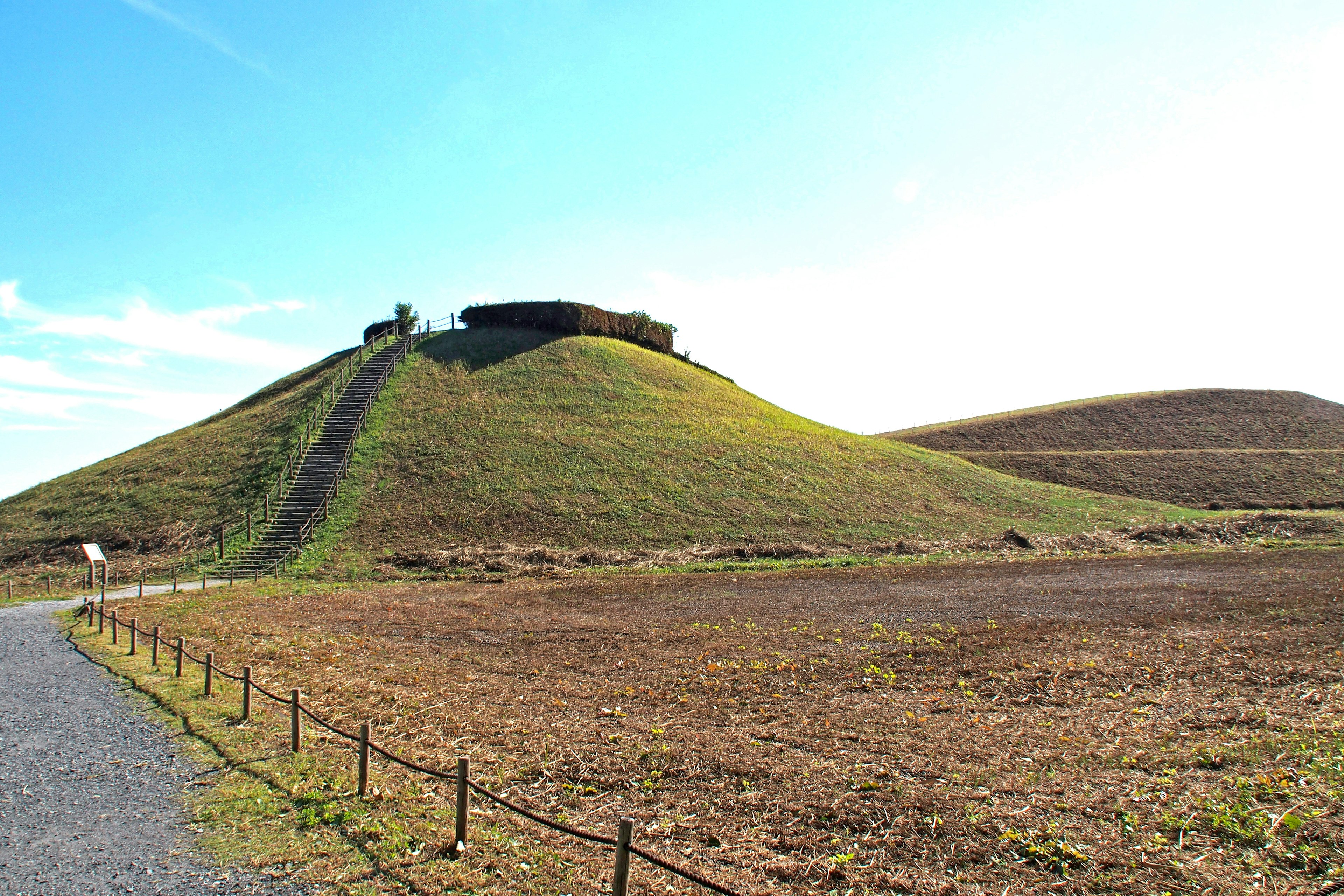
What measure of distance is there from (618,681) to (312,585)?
1735cm

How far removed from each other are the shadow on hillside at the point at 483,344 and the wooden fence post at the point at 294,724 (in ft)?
136

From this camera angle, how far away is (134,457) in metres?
41.8

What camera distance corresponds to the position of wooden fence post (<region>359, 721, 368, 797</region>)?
7.74m

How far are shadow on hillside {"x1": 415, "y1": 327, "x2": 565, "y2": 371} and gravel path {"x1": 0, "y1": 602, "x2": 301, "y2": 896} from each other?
3939cm

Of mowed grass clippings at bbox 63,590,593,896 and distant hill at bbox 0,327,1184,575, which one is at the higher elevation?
distant hill at bbox 0,327,1184,575

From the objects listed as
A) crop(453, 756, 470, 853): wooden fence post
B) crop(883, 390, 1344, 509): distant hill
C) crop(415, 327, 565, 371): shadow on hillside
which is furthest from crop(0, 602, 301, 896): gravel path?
crop(883, 390, 1344, 509): distant hill

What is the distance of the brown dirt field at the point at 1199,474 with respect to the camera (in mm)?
44312

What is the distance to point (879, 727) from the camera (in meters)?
9.54

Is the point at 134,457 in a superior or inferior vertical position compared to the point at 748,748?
superior

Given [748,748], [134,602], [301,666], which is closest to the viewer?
[748,748]

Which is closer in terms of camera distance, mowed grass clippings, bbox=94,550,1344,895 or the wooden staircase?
mowed grass clippings, bbox=94,550,1344,895

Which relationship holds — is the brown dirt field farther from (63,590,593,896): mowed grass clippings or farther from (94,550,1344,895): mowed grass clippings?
(63,590,593,896): mowed grass clippings

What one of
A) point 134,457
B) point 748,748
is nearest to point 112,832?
point 748,748

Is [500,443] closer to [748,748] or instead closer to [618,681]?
[618,681]
